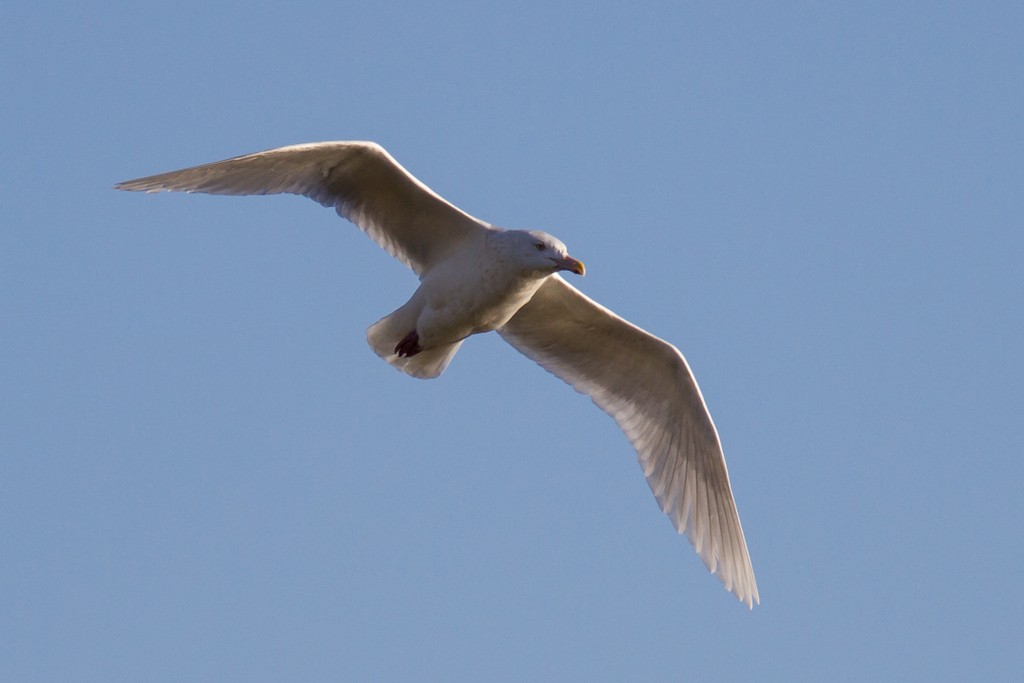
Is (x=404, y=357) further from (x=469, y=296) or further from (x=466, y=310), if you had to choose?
(x=469, y=296)

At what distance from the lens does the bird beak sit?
1179 cm

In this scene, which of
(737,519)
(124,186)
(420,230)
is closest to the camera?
(124,186)

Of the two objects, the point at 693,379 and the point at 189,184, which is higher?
the point at 693,379

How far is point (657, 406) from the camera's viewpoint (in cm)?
1395

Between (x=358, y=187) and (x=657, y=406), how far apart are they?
Result: 128 inches

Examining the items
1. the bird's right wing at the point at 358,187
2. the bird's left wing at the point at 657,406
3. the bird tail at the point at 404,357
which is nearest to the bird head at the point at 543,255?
the bird's right wing at the point at 358,187

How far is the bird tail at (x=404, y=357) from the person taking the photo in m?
12.9

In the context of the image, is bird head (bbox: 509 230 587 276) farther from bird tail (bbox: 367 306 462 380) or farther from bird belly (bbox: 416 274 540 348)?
bird tail (bbox: 367 306 462 380)

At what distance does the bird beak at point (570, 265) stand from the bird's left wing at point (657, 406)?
1756mm

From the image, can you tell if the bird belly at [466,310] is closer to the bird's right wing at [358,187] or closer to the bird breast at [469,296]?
the bird breast at [469,296]

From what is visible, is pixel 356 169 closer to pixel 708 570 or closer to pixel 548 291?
pixel 548 291

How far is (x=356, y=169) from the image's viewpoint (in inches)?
499

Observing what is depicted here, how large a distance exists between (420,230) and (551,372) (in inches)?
73.3

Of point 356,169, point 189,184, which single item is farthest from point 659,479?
point 189,184
